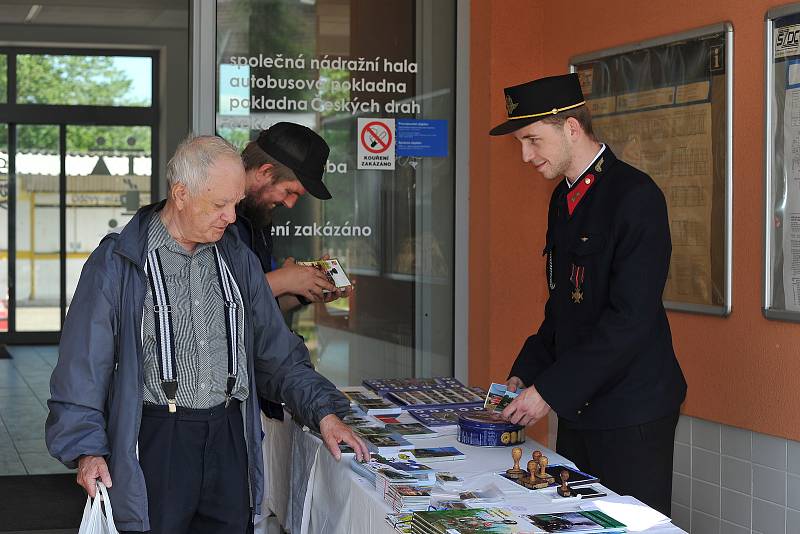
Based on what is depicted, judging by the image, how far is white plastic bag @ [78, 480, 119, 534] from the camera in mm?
2598

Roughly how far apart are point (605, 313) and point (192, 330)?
45.4 inches

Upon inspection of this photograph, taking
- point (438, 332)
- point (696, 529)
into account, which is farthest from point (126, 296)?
point (438, 332)

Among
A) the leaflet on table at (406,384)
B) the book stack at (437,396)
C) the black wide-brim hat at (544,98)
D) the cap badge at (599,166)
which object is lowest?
the book stack at (437,396)

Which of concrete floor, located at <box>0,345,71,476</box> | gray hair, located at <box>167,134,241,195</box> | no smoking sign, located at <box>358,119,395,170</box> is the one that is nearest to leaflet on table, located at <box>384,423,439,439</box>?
gray hair, located at <box>167,134,241,195</box>

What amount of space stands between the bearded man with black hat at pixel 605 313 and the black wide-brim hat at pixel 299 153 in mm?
679

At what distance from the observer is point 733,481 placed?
13.4 ft

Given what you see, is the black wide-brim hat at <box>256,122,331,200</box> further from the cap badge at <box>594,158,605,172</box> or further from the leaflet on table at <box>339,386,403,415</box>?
the cap badge at <box>594,158,605,172</box>

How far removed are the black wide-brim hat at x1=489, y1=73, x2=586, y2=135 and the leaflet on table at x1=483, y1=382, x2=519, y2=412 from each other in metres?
0.80

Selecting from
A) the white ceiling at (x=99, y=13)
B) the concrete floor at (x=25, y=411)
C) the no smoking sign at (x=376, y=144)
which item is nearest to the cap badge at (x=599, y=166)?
the no smoking sign at (x=376, y=144)

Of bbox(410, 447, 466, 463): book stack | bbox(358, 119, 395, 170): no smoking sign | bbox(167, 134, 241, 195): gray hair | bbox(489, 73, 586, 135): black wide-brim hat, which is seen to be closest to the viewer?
bbox(167, 134, 241, 195): gray hair

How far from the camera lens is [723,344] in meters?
4.05

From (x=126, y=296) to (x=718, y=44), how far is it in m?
2.55

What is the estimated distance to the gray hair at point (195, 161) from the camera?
9.11 feet

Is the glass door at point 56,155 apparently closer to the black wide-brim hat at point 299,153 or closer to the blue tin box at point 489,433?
the black wide-brim hat at point 299,153
